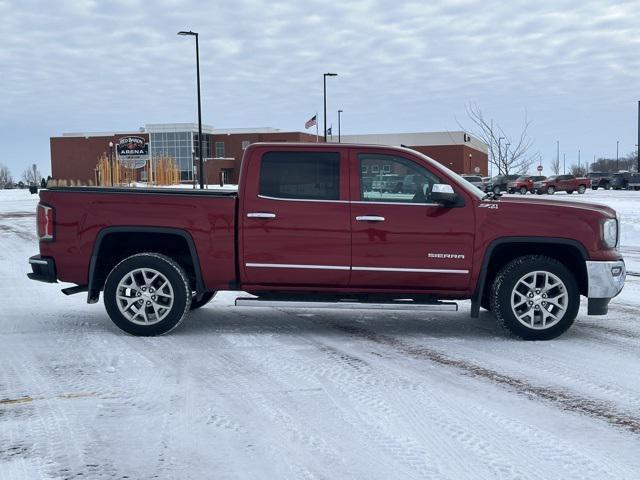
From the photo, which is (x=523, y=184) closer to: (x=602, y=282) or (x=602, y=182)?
(x=602, y=182)

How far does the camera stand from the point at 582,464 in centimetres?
361

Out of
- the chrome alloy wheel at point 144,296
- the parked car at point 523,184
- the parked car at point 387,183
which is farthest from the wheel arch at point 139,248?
the parked car at point 523,184

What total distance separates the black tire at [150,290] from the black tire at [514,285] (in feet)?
9.87

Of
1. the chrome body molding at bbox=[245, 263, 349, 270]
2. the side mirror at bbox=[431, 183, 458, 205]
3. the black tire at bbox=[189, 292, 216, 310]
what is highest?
the side mirror at bbox=[431, 183, 458, 205]

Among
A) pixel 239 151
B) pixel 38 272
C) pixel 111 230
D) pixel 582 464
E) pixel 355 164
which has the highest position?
pixel 239 151

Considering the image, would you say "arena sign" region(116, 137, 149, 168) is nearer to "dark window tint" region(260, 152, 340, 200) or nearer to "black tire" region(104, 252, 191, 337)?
"black tire" region(104, 252, 191, 337)

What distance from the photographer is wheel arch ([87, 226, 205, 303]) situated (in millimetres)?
6613

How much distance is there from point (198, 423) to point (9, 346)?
117 inches

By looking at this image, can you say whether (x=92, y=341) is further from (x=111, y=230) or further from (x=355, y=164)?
(x=355, y=164)

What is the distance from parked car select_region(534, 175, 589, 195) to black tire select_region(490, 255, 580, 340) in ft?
147

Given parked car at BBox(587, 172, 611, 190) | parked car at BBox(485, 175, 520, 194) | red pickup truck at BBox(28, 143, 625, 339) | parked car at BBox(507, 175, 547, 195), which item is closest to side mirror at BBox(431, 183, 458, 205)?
red pickup truck at BBox(28, 143, 625, 339)

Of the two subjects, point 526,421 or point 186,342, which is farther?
point 186,342

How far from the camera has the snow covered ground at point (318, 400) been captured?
12.0 feet

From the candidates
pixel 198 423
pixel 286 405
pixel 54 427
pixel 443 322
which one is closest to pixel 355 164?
pixel 443 322
